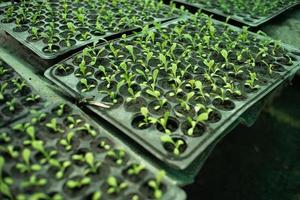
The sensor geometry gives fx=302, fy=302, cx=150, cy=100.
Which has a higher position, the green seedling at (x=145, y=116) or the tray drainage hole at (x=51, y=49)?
the green seedling at (x=145, y=116)

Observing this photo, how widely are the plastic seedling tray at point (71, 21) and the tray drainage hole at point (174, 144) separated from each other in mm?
938

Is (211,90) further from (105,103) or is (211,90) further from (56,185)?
(56,185)

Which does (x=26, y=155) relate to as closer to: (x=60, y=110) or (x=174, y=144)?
(x=60, y=110)

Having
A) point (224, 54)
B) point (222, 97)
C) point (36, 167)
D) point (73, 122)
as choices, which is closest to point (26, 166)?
point (36, 167)

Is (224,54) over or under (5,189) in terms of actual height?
over

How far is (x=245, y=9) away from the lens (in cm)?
268

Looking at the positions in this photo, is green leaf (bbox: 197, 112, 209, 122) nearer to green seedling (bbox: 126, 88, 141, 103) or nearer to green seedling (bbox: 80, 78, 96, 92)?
green seedling (bbox: 126, 88, 141, 103)

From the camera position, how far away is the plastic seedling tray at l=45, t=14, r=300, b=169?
143 cm

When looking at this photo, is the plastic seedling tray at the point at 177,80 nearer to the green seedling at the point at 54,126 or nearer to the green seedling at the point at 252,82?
the green seedling at the point at 252,82

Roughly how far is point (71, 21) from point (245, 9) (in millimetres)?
1509

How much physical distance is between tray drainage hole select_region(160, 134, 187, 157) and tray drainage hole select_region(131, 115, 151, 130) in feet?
0.40

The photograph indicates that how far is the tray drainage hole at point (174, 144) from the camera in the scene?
4.33 feet

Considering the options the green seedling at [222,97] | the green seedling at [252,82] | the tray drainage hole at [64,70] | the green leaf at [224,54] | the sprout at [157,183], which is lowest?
the tray drainage hole at [64,70]

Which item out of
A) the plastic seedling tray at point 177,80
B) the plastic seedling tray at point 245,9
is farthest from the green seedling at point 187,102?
the plastic seedling tray at point 245,9
